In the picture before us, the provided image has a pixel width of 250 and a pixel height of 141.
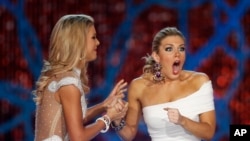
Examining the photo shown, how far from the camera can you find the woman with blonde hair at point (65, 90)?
2.09 m

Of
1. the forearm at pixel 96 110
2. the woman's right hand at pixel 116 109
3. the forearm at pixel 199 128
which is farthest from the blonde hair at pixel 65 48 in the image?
the forearm at pixel 199 128

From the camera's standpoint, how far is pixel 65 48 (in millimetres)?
2158

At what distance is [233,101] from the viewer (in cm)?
426

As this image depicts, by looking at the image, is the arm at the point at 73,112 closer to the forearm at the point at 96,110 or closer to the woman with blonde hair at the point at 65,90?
the woman with blonde hair at the point at 65,90

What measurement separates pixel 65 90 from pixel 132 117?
2.52 feet

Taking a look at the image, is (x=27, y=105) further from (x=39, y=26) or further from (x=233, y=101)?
(x=233, y=101)

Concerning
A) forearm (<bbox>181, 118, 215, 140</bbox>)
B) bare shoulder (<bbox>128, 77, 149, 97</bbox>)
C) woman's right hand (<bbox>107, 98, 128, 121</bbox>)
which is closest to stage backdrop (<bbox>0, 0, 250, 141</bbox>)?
bare shoulder (<bbox>128, 77, 149, 97</bbox>)

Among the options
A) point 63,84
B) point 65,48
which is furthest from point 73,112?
point 65,48

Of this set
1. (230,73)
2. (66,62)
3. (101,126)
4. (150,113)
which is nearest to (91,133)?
(101,126)

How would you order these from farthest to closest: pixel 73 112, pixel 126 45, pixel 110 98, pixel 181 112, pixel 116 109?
pixel 126 45
pixel 181 112
pixel 110 98
pixel 116 109
pixel 73 112

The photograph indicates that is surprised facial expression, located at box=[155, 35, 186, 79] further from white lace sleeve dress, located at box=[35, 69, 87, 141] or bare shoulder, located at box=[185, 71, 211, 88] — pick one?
white lace sleeve dress, located at box=[35, 69, 87, 141]

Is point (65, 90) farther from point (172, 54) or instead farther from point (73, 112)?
point (172, 54)

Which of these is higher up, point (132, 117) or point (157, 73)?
point (157, 73)

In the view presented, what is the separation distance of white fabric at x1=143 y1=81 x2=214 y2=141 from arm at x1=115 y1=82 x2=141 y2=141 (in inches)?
2.5
